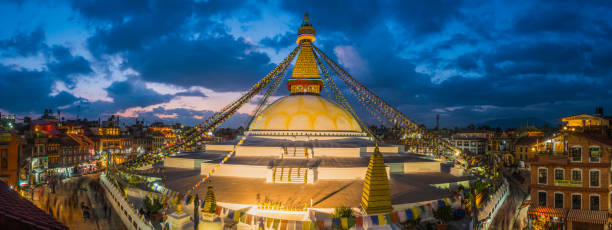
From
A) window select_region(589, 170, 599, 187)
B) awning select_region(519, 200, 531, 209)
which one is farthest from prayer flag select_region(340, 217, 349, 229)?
awning select_region(519, 200, 531, 209)

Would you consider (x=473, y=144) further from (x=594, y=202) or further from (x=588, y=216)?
(x=588, y=216)

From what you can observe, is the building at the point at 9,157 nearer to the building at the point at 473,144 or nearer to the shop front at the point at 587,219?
the shop front at the point at 587,219

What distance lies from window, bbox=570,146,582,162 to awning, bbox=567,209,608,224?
1990 mm

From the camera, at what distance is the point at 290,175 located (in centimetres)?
1206

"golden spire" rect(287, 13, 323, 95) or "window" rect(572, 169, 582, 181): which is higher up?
"golden spire" rect(287, 13, 323, 95)

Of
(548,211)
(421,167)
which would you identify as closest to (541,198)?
(548,211)

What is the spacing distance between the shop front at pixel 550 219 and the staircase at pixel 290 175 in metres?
9.12

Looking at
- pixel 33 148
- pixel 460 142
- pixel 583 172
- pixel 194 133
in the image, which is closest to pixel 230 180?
pixel 194 133

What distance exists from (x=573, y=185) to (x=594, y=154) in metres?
1.42

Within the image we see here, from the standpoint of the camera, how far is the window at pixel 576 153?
40.8ft

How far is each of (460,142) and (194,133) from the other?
39.1m

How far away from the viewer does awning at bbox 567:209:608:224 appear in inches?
460

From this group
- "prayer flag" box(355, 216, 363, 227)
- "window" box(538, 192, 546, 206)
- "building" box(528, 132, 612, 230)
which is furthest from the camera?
"window" box(538, 192, 546, 206)

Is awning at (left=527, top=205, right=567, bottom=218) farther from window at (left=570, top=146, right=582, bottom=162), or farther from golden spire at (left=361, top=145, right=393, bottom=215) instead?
golden spire at (left=361, top=145, right=393, bottom=215)
